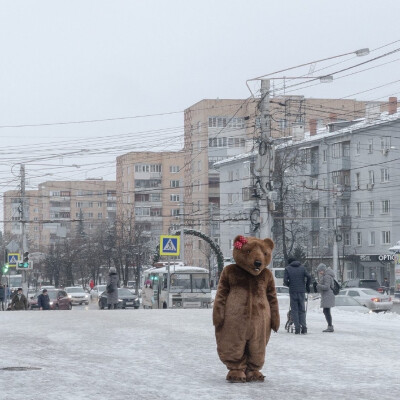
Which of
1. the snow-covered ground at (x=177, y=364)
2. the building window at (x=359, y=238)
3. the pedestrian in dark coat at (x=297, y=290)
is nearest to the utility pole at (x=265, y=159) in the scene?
the snow-covered ground at (x=177, y=364)

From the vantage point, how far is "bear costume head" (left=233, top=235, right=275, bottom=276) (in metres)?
11.7

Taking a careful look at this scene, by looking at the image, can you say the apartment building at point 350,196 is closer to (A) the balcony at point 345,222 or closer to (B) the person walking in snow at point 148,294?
(A) the balcony at point 345,222

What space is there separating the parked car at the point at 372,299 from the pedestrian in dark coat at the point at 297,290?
89.8 ft

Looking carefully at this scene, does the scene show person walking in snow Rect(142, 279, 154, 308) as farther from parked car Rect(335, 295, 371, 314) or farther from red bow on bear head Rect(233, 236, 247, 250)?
red bow on bear head Rect(233, 236, 247, 250)

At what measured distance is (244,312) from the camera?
11797mm

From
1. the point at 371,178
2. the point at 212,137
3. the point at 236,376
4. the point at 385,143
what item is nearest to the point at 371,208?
the point at 371,178

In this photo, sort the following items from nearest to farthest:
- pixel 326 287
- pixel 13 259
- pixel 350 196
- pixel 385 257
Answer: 1. pixel 326 287
2. pixel 13 259
3. pixel 385 257
4. pixel 350 196

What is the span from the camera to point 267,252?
11.9 metres

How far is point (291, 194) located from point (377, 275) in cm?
1107

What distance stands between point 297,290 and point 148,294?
33836mm

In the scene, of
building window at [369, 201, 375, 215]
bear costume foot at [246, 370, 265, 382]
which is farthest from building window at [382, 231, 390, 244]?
bear costume foot at [246, 370, 265, 382]

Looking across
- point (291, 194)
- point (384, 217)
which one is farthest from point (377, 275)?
point (291, 194)

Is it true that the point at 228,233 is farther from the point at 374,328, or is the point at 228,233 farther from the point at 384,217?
the point at 374,328

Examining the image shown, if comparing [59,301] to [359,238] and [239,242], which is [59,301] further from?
[239,242]
